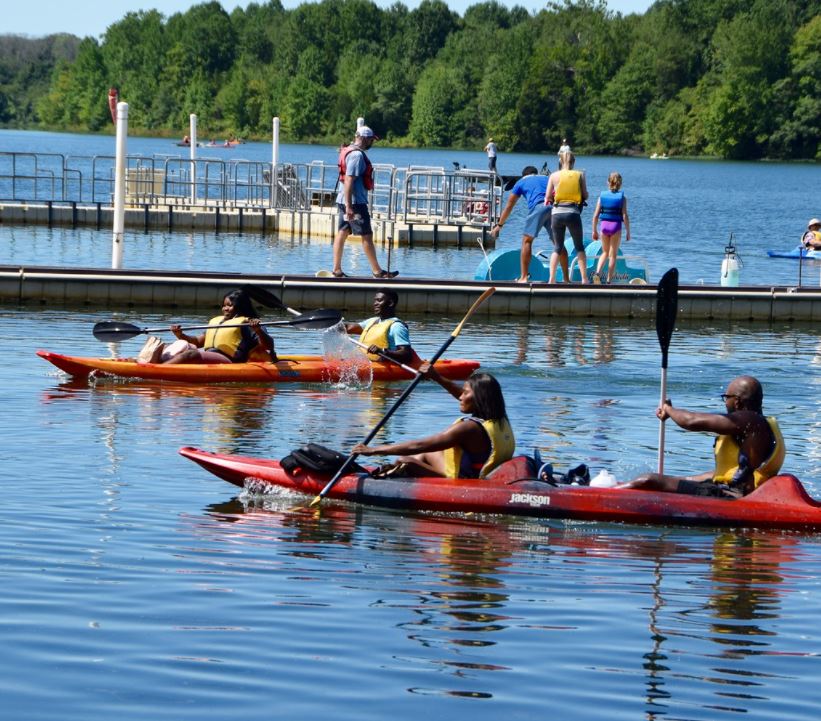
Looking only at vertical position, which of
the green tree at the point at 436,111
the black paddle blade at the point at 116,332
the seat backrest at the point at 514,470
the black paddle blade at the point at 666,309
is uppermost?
the green tree at the point at 436,111

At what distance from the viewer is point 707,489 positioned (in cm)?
1077

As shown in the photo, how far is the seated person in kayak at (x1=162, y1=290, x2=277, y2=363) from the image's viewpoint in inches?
623

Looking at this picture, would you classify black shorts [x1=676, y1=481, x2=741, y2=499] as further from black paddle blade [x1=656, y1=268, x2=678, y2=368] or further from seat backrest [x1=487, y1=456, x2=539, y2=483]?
black paddle blade [x1=656, y1=268, x2=678, y2=368]

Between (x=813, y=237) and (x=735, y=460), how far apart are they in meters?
19.2

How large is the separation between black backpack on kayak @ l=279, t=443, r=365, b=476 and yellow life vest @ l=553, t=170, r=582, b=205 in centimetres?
994

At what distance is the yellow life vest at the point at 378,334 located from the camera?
50.5ft

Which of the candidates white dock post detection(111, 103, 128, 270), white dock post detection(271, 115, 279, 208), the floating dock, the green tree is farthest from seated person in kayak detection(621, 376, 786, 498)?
the green tree

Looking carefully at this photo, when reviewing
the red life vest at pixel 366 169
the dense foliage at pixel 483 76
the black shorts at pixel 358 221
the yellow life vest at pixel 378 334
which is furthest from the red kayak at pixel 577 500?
the dense foliage at pixel 483 76

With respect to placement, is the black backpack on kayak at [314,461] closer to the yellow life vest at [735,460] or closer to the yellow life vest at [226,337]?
the yellow life vest at [735,460]

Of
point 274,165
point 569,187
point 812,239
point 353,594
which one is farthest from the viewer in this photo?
point 274,165

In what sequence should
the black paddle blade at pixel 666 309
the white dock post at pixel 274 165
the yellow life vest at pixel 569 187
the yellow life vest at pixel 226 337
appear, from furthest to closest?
the white dock post at pixel 274 165, the yellow life vest at pixel 569 187, the yellow life vest at pixel 226 337, the black paddle blade at pixel 666 309

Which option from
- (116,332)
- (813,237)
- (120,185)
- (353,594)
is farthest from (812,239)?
(353,594)

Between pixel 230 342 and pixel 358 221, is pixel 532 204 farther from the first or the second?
pixel 230 342

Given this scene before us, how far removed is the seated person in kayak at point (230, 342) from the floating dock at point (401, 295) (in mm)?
4962
